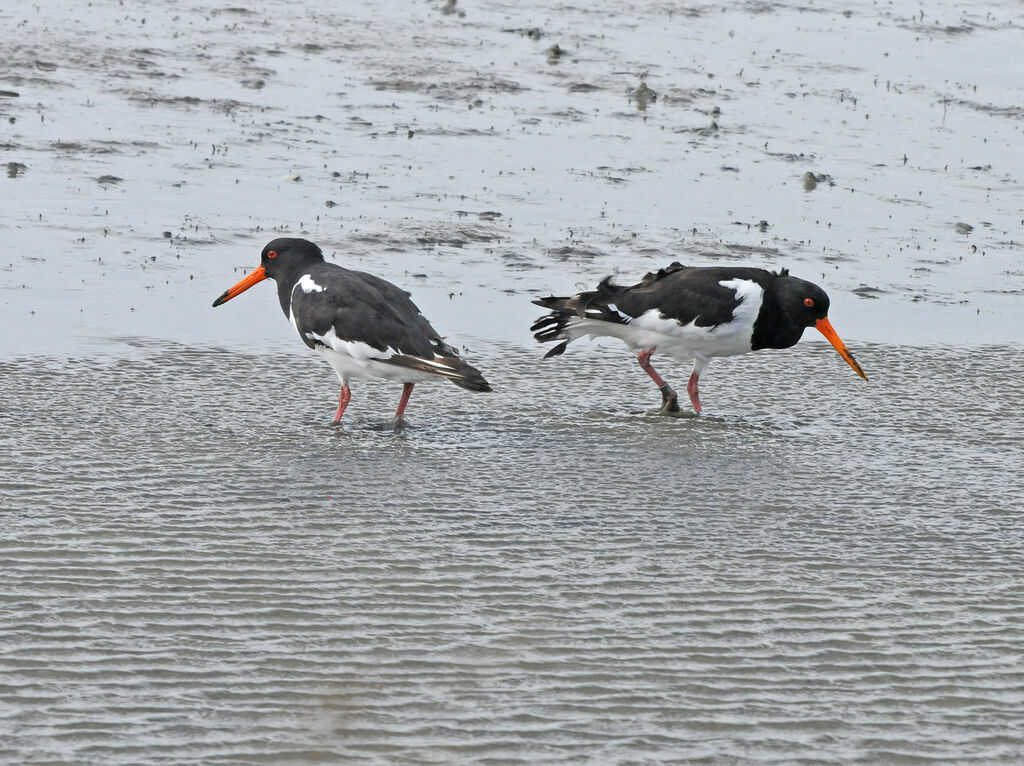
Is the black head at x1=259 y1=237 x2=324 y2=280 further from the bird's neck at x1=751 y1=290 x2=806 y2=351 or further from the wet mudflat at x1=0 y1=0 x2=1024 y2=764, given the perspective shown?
the bird's neck at x1=751 y1=290 x2=806 y2=351

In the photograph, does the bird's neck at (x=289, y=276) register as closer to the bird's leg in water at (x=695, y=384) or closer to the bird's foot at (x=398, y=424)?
the bird's foot at (x=398, y=424)

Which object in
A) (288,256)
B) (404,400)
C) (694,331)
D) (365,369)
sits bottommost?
(404,400)

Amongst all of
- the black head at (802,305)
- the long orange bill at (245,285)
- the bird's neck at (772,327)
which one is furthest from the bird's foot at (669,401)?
the long orange bill at (245,285)

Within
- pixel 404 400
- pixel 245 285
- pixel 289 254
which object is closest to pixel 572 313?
pixel 404 400

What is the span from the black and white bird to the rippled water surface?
0.27m

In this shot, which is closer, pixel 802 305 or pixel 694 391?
pixel 694 391

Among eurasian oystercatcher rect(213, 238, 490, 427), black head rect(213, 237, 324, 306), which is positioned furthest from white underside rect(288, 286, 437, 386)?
black head rect(213, 237, 324, 306)

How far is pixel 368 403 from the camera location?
9.06 metres

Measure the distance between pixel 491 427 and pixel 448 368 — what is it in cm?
44

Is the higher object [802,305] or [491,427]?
[802,305]

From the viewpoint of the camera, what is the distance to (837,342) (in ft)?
31.1

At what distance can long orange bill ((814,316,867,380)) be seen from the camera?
9320 millimetres

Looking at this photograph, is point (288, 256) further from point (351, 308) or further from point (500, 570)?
point (500, 570)

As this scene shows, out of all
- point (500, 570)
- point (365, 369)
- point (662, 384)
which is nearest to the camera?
point (500, 570)
